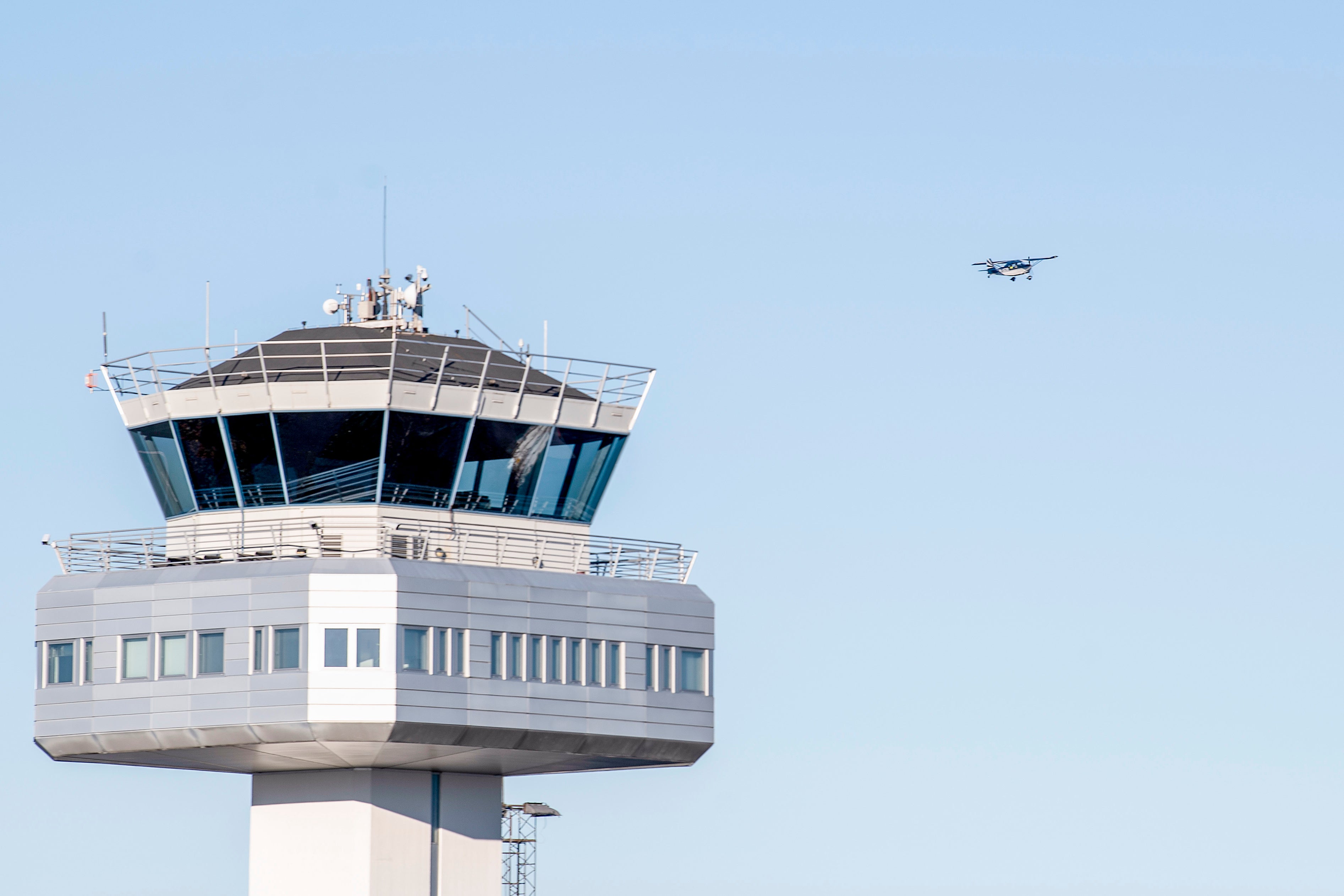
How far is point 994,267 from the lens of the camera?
93.3 m

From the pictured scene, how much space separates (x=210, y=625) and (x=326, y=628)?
306cm

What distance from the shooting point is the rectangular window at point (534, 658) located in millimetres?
75438

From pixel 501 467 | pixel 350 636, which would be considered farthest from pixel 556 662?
pixel 350 636

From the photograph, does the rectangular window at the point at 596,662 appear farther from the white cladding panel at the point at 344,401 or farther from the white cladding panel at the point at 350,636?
the white cladding panel at the point at 344,401

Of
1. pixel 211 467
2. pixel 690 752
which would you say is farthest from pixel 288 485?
pixel 690 752

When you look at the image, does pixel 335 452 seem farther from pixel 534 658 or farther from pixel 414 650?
pixel 534 658

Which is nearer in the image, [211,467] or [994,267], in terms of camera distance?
[211,467]

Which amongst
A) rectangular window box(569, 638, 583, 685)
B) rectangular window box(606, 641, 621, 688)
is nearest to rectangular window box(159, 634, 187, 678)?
rectangular window box(569, 638, 583, 685)

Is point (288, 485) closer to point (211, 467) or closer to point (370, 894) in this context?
point (211, 467)

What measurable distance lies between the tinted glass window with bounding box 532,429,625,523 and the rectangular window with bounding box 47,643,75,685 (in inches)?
488

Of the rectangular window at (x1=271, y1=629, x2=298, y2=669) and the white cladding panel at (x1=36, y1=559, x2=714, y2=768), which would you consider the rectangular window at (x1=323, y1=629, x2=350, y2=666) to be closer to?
the white cladding panel at (x1=36, y1=559, x2=714, y2=768)

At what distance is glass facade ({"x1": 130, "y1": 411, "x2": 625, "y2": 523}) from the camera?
76.4 metres

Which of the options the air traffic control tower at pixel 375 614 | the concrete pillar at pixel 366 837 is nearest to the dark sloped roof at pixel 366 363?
the air traffic control tower at pixel 375 614

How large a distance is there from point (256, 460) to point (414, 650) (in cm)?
720
